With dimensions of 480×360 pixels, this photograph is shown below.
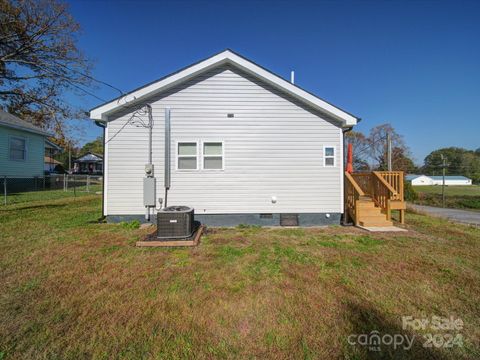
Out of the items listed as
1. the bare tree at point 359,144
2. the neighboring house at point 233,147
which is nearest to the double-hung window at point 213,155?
the neighboring house at point 233,147

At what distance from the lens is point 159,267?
345 centimetres

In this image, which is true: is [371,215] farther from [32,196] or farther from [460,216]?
[32,196]

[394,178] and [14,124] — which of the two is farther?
[14,124]

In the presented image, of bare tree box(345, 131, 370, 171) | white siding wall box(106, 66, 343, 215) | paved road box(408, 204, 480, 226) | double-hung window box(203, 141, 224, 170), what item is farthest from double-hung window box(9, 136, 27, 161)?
bare tree box(345, 131, 370, 171)

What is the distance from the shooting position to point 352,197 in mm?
6758

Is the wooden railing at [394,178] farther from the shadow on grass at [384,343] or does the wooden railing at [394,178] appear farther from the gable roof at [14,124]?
the gable roof at [14,124]

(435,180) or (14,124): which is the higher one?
(14,124)

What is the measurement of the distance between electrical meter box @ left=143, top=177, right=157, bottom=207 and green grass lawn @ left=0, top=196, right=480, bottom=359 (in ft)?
4.66

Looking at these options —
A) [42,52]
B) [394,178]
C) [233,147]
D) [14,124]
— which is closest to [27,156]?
[14,124]

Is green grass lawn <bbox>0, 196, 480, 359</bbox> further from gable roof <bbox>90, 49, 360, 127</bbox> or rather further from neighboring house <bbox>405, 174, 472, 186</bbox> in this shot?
neighboring house <bbox>405, 174, 472, 186</bbox>

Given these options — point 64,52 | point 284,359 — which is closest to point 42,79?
point 64,52

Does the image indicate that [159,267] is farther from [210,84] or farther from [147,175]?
[210,84]

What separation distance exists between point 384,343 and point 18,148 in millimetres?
20321

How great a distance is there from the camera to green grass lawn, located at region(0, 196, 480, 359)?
186cm
